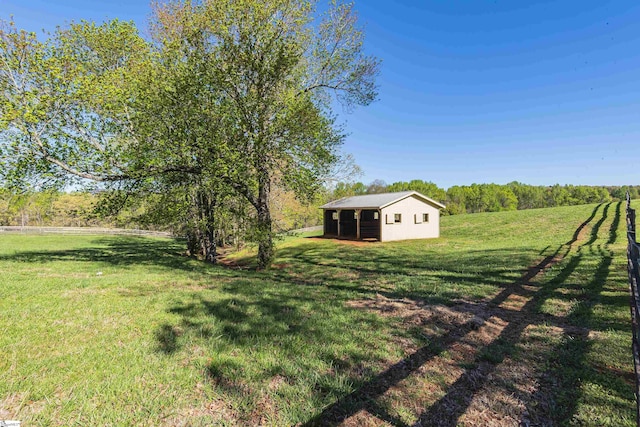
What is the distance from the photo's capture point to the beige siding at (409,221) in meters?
25.2

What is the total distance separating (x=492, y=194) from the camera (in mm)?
90812

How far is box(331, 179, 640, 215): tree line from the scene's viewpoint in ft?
281

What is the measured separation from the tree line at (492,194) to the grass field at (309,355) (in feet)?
232

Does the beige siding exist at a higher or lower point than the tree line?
lower

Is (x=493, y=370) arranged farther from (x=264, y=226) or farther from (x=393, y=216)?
(x=393, y=216)

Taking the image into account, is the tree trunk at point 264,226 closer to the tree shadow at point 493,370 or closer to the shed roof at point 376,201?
the tree shadow at point 493,370

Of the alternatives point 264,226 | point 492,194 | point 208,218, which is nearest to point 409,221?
point 264,226

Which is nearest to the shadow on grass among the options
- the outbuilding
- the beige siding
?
the outbuilding

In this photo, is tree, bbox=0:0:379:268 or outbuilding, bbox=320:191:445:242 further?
outbuilding, bbox=320:191:445:242

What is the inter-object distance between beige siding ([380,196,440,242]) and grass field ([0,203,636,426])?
17921 mm

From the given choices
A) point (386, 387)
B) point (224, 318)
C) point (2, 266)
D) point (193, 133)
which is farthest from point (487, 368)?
point (2, 266)

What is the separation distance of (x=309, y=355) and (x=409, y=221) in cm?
2417

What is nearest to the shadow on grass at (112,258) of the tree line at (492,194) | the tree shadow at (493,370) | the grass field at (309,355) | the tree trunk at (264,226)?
the tree trunk at (264,226)

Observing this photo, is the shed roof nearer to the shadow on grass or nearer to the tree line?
the shadow on grass
